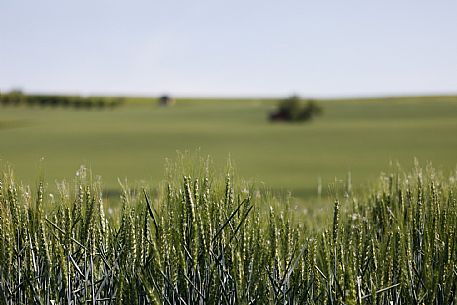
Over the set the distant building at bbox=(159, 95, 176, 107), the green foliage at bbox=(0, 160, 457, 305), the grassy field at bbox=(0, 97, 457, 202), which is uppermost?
the green foliage at bbox=(0, 160, 457, 305)

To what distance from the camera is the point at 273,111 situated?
229 ft

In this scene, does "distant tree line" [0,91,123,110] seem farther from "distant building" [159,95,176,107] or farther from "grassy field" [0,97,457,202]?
"distant building" [159,95,176,107]

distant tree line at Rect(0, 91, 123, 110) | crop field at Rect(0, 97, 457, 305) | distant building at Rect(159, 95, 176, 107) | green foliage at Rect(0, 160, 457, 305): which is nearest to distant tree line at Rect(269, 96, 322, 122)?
distant tree line at Rect(0, 91, 123, 110)

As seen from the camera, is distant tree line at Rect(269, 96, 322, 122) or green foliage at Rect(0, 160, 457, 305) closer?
green foliage at Rect(0, 160, 457, 305)

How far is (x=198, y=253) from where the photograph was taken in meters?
3.46

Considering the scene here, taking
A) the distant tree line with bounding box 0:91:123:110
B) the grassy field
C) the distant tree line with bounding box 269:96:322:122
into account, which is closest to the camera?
the grassy field

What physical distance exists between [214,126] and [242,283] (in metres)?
53.3

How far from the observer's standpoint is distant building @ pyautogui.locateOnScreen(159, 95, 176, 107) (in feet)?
293

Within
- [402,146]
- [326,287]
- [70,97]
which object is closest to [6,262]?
[326,287]

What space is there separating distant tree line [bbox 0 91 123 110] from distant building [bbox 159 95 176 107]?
6.20 meters

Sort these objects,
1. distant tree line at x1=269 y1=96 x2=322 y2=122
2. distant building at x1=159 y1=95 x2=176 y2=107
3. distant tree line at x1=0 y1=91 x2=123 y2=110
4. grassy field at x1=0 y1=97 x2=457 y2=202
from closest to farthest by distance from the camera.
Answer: grassy field at x1=0 y1=97 x2=457 y2=202, distant tree line at x1=269 y1=96 x2=322 y2=122, distant tree line at x1=0 y1=91 x2=123 y2=110, distant building at x1=159 y1=95 x2=176 y2=107

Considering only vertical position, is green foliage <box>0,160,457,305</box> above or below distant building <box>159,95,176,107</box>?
above

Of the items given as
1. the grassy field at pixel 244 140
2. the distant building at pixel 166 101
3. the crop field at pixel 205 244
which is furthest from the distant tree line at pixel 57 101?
the crop field at pixel 205 244

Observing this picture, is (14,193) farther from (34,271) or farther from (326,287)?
(326,287)
